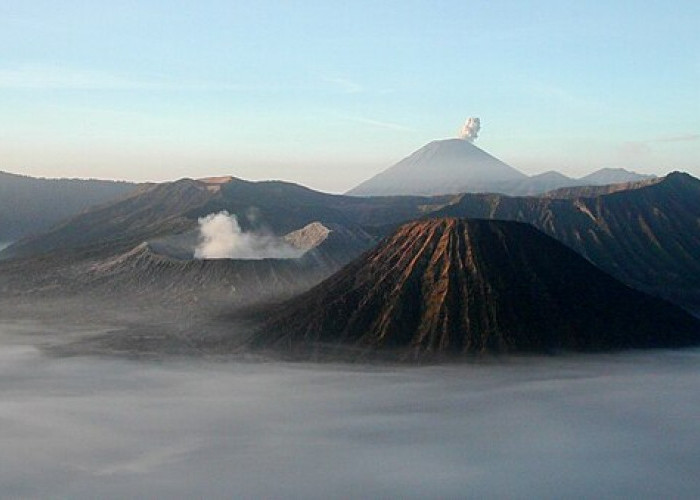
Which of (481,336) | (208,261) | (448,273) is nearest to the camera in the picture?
(481,336)

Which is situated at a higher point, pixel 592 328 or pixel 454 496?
pixel 592 328

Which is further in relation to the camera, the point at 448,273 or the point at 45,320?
the point at 45,320

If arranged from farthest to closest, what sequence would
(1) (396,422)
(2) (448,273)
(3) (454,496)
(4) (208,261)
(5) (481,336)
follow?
(4) (208,261)
(2) (448,273)
(5) (481,336)
(1) (396,422)
(3) (454,496)

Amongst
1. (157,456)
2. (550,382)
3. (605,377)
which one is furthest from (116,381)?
(605,377)

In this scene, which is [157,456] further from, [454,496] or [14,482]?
[454,496]

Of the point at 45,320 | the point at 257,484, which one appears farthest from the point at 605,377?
the point at 45,320

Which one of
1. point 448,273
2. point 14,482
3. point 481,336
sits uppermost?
point 448,273
